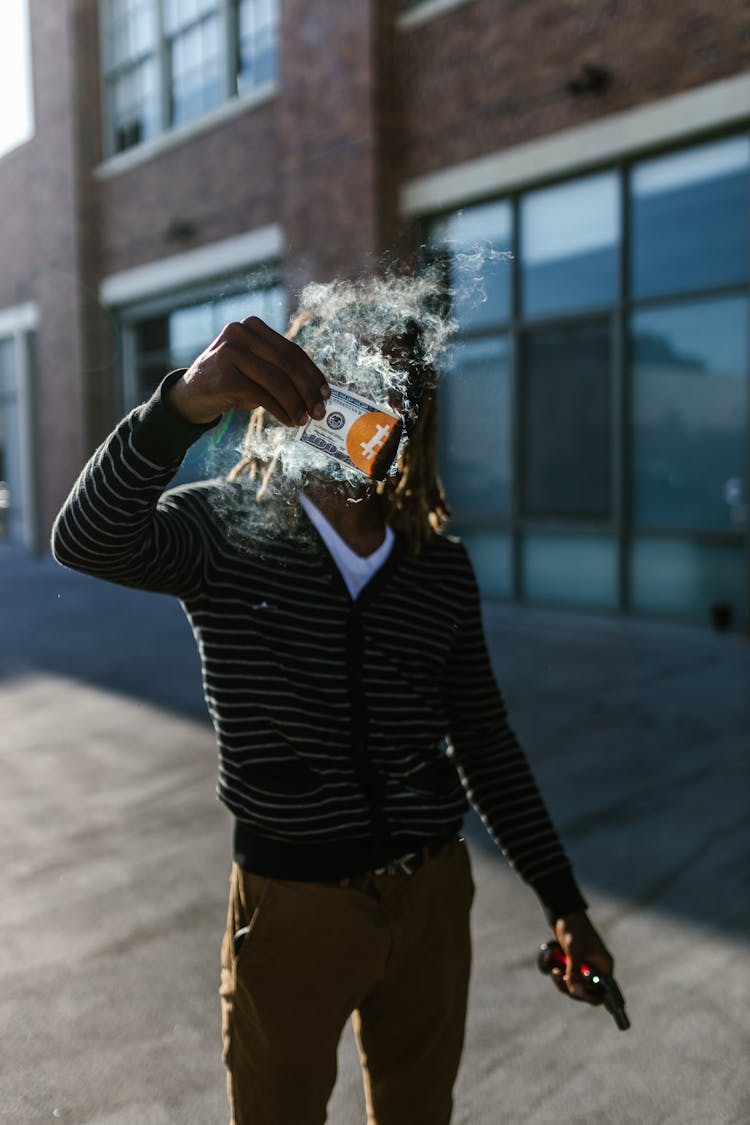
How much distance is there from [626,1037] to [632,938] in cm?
54

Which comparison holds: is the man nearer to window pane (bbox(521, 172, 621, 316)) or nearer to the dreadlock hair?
the dreadlock hair

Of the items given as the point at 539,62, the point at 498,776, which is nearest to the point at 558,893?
the point at 498,776

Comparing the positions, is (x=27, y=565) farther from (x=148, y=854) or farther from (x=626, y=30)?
(x=148, y=854)

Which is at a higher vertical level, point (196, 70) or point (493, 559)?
point (196, 70)

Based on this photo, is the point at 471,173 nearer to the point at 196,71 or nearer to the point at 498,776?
the point at 196,71

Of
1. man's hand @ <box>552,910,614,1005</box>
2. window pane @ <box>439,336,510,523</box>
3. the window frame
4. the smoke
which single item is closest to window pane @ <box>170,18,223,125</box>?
the window frame

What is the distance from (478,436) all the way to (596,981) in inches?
345

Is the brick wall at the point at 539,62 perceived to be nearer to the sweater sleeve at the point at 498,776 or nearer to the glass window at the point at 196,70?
the glass window at the point at 196,70

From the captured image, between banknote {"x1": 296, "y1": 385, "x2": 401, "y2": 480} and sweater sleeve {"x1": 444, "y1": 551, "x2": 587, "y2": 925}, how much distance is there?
608mm

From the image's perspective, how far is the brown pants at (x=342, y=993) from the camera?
4.81ft

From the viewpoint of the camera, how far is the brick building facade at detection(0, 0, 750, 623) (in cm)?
825

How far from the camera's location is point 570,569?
9.55m

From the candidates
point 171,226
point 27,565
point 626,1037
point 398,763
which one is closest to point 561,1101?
point 626,1037

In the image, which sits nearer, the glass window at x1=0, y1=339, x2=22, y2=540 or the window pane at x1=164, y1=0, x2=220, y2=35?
the window pane at x1=164, y1=0, x2=220, y2=35
